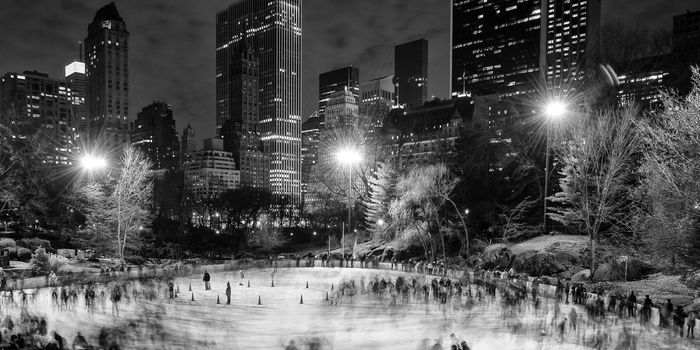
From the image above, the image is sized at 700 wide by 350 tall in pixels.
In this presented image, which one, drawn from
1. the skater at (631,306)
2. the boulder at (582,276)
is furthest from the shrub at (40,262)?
the skater at (631,306)

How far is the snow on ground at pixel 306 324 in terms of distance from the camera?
59.8ft

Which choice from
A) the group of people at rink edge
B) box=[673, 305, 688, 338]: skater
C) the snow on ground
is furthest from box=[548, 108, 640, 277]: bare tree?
box=[673, 305, 688, 338]: skater

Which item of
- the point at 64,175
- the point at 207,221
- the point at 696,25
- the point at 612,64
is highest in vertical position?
the point at 696,25

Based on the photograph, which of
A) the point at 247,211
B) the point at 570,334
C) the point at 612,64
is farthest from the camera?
the point at 247,211

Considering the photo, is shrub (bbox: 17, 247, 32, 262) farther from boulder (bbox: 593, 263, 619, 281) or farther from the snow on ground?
boulder (bbox: 593, 263, 619, 281)

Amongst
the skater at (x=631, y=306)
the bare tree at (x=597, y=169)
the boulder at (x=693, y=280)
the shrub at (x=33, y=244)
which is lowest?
the shrub at (x=33, y=244)

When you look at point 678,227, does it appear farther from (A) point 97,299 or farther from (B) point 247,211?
(B) point 247,211

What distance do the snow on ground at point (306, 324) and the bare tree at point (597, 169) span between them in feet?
34.4

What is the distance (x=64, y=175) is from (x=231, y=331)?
61490 mm

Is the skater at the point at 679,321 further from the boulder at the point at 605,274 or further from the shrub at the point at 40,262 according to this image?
the shrub at the point at 40,262

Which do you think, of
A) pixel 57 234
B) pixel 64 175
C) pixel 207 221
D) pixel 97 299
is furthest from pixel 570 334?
pixel 207 221

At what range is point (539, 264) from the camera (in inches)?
1369

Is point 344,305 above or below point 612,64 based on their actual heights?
below

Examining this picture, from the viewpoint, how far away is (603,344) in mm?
17562
